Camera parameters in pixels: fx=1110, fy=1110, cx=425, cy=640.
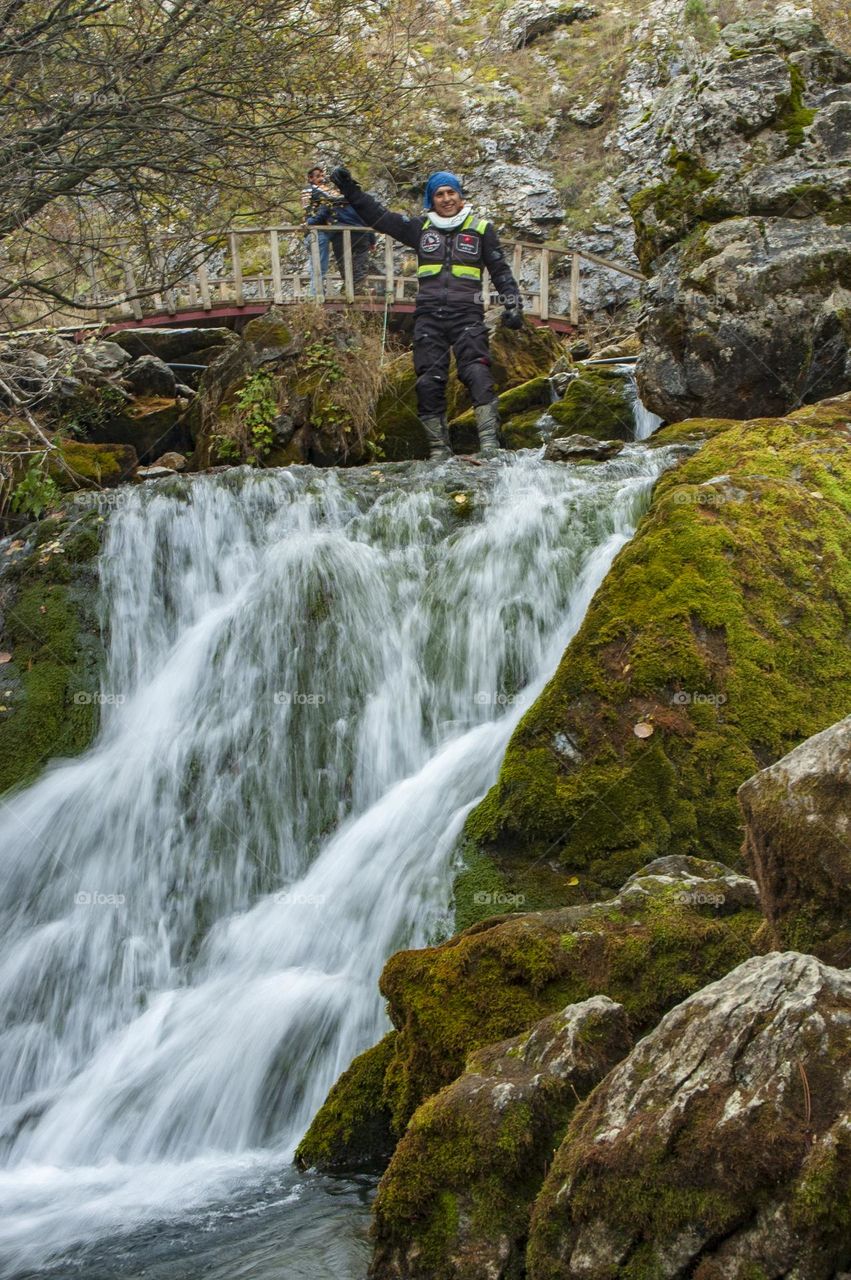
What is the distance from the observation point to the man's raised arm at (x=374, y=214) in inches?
409

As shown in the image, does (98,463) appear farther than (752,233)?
Yes

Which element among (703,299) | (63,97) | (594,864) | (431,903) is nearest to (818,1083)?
(594,864)

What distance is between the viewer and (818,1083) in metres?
2.12

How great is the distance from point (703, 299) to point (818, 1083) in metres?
7.47

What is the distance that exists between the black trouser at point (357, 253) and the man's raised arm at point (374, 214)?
6.15 metres

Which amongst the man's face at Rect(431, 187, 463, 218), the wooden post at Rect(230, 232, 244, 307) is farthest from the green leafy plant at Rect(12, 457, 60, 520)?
the wooden post at Rect(230, 232, 244, 307)

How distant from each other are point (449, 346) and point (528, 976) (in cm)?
801

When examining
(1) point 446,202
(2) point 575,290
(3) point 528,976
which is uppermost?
(2) point 575,290

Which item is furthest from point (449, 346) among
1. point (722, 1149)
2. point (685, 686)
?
point (722, 1149)

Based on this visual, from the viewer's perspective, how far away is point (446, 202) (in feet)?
33.1

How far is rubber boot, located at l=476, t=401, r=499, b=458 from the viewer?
34.8 ft

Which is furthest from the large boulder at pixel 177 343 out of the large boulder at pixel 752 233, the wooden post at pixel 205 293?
the large boulder at pixel 752 233

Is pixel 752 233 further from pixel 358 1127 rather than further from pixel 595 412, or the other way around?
pixel 358 1127

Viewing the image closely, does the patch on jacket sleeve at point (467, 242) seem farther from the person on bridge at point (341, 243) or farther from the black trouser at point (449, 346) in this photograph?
the person on bridge at point (341, 243)
